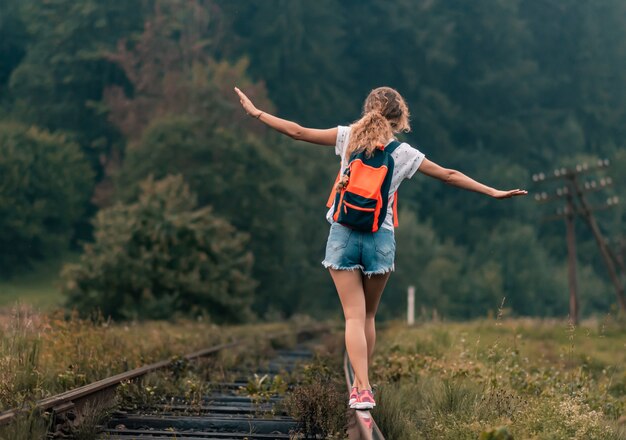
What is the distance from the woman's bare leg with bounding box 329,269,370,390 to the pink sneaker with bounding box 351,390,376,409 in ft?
0.17

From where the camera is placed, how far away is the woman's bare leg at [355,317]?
280 inches

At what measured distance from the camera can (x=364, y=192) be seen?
6930 mm

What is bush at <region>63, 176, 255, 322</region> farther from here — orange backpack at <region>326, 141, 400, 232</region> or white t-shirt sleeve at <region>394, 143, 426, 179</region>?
orange backpack at <region>326, 141, 400, 232</region>

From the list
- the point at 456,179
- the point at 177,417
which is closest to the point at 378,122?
the point at 456,179

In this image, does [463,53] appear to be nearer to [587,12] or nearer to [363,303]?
[587,12]

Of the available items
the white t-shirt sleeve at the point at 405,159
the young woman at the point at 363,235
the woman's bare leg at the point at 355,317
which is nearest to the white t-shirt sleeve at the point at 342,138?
the young woman at the point at 363,235

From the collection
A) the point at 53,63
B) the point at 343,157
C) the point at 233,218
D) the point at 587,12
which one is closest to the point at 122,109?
the point at 53,63

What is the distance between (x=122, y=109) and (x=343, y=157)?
59.3 m

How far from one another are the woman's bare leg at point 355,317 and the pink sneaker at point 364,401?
0.05 m

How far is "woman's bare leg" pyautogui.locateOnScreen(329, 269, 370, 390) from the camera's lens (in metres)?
7.11

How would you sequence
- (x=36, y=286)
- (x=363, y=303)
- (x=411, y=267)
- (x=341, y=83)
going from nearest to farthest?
(x=363, y=303)
(x=36, y=286)
(x=411, y=267)
(x=341, y=83)

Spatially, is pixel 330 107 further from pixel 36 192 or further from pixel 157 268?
pixel 157 268

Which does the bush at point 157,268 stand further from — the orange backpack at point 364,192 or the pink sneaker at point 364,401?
the orange backpack at point 364,192

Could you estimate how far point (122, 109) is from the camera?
6531 centimetres
